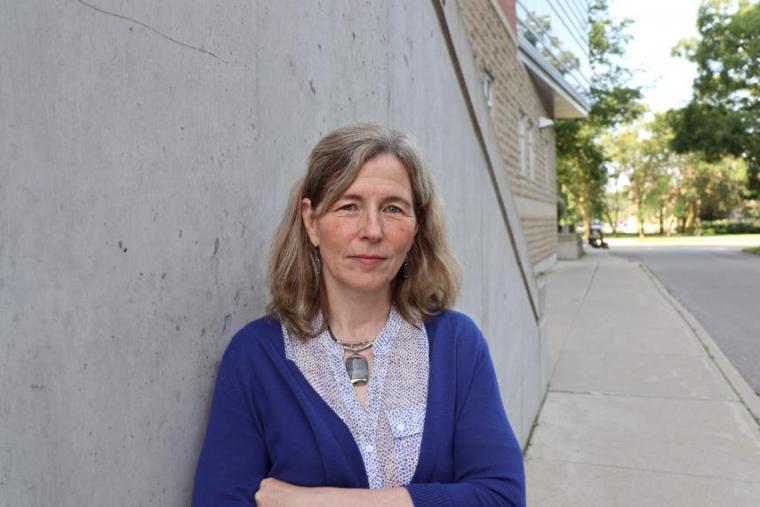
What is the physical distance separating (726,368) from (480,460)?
20.8ft

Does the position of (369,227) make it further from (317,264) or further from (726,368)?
(726,368)

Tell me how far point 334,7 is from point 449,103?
1411mm

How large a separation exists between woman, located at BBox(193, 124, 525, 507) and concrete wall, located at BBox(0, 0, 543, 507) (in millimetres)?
119

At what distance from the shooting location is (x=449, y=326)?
1745 mm

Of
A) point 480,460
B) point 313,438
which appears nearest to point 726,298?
point 480,460

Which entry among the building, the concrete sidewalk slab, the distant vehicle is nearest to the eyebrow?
the concrete sidewalk slab

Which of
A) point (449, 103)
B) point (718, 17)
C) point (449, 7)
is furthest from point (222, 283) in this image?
point (718, 17)

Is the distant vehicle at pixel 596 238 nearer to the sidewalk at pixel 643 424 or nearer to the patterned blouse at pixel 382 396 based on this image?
the sidewalk at pixel 643 424

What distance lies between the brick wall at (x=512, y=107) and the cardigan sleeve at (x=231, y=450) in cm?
585

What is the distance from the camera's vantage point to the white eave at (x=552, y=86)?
46.9ft

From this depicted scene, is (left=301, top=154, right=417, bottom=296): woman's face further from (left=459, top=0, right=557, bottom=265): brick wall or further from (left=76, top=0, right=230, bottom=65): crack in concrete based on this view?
(left=459, top=0, right=557, bottom=265): brick wall

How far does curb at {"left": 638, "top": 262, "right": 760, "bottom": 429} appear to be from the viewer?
18.0ft

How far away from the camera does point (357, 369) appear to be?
5.32 feet

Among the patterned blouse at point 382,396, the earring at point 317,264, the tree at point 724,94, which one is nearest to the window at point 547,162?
the tree at point 724,94
